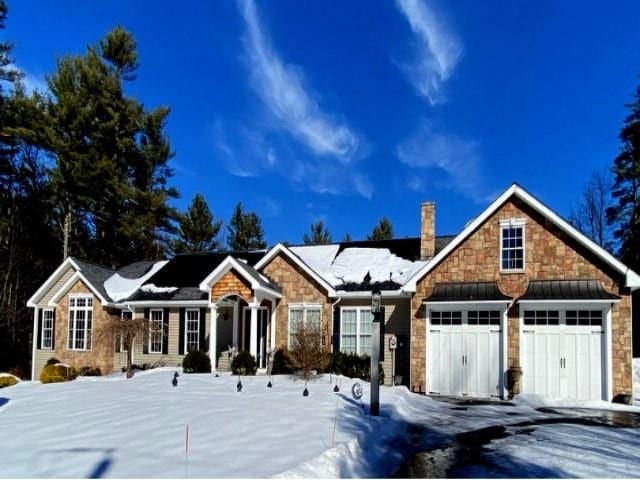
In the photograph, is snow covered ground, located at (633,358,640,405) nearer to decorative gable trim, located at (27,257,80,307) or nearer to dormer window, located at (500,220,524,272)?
dormer window, located at (500,220,524,272)

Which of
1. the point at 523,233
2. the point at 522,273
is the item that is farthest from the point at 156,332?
the point at 523,233

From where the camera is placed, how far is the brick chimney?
2186 cm

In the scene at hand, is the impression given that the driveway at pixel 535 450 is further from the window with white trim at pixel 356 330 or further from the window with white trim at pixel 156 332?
the window with white trim at pixel 156 332

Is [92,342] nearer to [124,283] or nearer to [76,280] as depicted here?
[76,280]

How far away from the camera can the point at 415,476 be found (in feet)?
26.8

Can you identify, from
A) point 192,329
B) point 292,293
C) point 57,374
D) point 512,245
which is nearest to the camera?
point 512,245

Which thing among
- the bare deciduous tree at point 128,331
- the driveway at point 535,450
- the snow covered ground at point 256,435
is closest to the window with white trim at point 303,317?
the snow covered ground at point 256,435

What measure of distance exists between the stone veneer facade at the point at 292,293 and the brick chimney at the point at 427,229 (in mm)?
4275

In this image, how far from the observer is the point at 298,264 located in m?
21.8

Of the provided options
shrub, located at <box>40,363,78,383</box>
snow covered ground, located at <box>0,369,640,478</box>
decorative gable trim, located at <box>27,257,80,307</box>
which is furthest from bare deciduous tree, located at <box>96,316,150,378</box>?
snow covered ground, located at <box>0,369,640,478</box>

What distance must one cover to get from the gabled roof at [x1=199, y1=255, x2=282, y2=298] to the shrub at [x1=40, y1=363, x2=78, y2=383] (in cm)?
652

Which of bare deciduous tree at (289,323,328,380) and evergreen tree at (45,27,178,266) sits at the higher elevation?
evergreen tree at (45,27,178,266)

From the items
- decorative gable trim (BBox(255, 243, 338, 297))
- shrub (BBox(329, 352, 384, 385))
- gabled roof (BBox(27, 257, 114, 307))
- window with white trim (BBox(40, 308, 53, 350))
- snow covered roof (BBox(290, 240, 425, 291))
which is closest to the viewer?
shrub (BBox(329, 352, 384, 385))

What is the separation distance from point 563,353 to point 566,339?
431 millimetres
